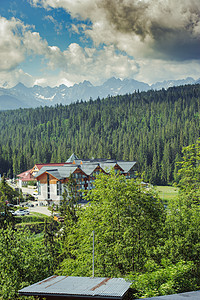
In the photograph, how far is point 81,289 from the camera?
1213 centimetres

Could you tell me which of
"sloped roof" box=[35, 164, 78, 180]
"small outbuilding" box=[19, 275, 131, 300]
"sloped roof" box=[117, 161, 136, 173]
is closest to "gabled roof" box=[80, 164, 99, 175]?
"sloped roof" box=[35, 164, 78, 180]

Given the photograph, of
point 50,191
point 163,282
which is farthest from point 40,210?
point 163,282

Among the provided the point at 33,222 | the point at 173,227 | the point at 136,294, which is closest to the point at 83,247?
the point at 173,227

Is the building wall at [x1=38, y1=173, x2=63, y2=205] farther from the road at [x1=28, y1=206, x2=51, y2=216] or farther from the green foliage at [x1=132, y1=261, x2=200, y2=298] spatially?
the green foliage at [x1=132, y1=261, x2=200, y2=298]

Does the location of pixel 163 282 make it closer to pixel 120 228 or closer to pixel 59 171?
pixel 120 228

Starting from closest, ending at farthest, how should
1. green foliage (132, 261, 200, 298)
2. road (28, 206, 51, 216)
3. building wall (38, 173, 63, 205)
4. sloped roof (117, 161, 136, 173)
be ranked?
green foliage (132, 261, 200, 298)
road (28, 206, 51, 216)
building wall (38, 173, 63, 205)
sloped roof (117, 161, 136, 173)


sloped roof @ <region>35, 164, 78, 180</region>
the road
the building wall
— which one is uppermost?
sloped roof @ <region>35, 164, 78, 180</region>

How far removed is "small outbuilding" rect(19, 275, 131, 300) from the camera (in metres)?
11.5

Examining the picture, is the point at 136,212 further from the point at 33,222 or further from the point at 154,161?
the point at 154,161

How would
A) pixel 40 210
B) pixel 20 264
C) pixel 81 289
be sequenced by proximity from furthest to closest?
1. pixel 40 210
2. pixel 20 264
3. pixel 81 289

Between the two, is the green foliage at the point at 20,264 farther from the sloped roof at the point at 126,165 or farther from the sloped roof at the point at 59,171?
the sloped roof at the point at 126,165

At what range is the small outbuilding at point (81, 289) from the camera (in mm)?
11461

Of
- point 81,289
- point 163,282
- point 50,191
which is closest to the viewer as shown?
point 81,289

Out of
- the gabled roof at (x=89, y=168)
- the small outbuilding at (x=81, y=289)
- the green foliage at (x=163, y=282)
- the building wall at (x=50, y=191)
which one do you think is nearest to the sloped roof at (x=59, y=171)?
the building wall at (x=50, y=191)
